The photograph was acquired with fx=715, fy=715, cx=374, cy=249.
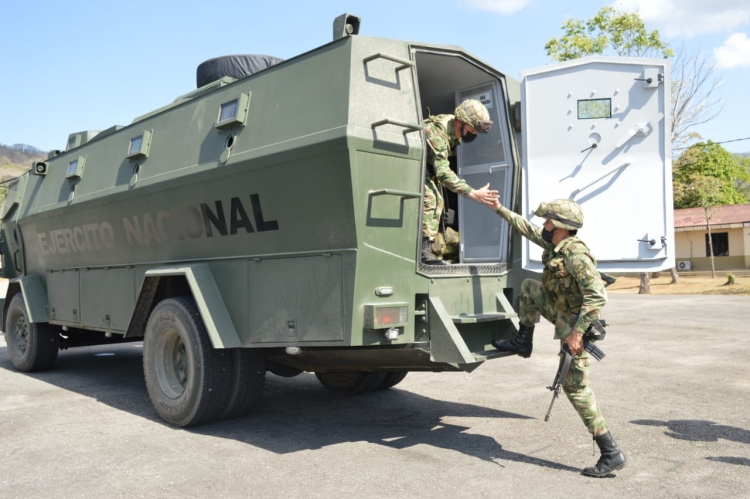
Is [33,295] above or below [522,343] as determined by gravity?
above

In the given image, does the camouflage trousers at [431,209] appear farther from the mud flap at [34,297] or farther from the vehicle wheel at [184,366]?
the mud flap at [34,297]

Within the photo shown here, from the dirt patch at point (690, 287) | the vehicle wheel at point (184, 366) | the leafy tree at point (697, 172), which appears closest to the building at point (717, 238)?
the leafy tree at point (697, 172)

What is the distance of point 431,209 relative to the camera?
5.52 metres

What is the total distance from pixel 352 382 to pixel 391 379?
427 millimetres

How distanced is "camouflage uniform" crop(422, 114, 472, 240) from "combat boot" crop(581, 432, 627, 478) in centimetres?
191

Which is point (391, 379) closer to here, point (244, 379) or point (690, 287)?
point (244, 379)

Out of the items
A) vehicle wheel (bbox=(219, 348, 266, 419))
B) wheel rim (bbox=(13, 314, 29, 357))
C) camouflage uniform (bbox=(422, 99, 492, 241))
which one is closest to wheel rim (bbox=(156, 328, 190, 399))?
vehicle wheel (bbox=(219, 348, 266, 419))

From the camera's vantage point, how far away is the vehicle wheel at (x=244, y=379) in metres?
5.88

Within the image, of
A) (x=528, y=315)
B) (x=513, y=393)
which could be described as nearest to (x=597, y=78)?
(x=528, y=315)

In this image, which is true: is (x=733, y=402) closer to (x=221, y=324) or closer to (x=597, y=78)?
(x=597, y=78)

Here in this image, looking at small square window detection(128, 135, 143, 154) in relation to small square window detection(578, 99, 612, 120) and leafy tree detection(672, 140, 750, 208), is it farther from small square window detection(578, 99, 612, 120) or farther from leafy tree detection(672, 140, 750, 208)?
leafy tree detection(672, 140, 750, 208)

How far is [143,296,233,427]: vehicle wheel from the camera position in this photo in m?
5.73

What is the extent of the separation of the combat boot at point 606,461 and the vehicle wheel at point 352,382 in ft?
9.69

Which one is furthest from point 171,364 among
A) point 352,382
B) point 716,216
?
point 716,216
